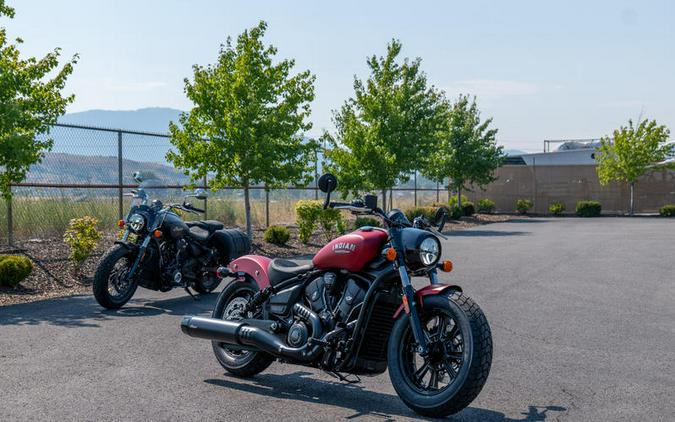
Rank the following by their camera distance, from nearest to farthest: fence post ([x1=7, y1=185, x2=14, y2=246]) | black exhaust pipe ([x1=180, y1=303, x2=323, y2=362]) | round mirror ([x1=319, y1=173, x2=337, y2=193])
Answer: round mirror ([x1=319, y1=173, x2=337, y2=193]), black exhaust pipe ([x1=180, y1=303, x2=323, y2=362]), fence post ([x1=7, y1=185, x2=14, y2=246])

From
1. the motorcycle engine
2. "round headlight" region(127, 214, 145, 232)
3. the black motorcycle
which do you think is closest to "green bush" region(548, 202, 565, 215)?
the black motorcycle

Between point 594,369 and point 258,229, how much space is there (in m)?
16.8

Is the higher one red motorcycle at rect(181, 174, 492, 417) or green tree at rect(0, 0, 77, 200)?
green tree at rect(0, 0, 77, 200)

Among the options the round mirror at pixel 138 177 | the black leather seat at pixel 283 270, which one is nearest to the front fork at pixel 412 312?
the black leather seat at pixel 283 270

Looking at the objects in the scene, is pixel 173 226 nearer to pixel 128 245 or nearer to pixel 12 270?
pixel 128 245

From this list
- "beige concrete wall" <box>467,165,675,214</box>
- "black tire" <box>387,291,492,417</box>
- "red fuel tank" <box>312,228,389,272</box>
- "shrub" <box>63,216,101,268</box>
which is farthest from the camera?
"beige concrete wall" <box>467,165,675,214</box>

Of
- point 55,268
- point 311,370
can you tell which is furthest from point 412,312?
point 55,268

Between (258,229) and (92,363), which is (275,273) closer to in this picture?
(92,363)

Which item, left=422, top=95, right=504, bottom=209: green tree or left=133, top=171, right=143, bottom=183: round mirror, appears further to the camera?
left=422, top=95, right=504, bottom=209: green tree

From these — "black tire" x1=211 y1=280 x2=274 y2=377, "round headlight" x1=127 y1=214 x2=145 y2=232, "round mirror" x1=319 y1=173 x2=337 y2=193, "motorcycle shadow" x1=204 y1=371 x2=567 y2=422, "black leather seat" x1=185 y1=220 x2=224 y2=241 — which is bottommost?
"motorcycle shadow" x1=204 y1=371 x2=567 y2=422

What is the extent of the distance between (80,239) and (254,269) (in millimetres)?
7436

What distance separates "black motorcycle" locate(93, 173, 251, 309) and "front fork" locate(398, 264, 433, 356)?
17.2 ft

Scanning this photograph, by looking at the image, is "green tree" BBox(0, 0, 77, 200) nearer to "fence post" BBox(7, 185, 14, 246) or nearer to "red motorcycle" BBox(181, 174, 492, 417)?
"fence post" BBox(7, 185, 14, 246)

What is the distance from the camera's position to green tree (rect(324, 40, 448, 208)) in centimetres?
2731
